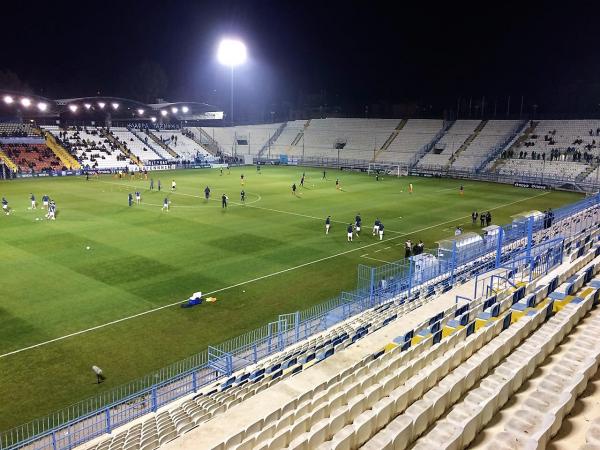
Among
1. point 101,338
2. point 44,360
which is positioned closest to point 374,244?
point 101,338

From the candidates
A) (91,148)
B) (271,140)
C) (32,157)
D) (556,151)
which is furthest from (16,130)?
(556,151)

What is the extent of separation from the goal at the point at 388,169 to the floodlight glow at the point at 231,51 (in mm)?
30205

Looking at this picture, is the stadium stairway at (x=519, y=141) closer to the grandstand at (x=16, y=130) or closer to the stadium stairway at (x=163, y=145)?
the stadium stairway at (x=163, y=145)

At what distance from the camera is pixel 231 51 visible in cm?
8481

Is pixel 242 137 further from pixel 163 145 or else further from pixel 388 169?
pixel 388 169

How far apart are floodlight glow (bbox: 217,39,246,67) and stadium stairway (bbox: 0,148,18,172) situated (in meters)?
38.1

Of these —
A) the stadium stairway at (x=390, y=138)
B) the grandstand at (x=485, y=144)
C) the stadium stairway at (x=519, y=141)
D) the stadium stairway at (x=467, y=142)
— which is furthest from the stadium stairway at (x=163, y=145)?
the stadium stairway at (x=519, y=141)

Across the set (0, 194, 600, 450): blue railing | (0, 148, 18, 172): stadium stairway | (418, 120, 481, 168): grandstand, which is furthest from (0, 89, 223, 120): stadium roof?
(0, 194, 600, 450): blue railing

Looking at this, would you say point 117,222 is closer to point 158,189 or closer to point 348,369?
point 158,189

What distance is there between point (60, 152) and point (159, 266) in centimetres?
5557

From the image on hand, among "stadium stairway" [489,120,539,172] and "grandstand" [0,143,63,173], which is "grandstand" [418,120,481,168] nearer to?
"stadium stairway" [489,120,539,172]

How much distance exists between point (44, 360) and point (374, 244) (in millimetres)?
19209

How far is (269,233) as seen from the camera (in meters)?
32.0

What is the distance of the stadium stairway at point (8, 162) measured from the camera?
62.7 m
